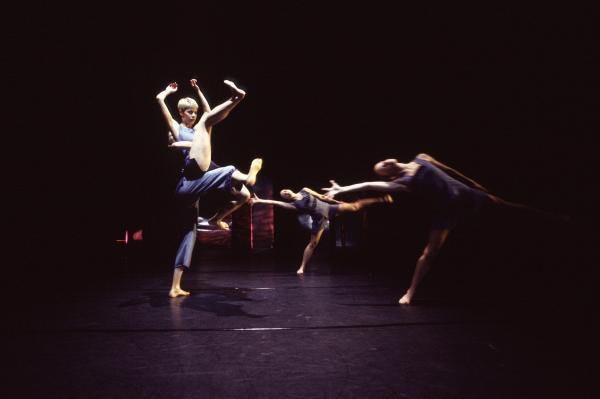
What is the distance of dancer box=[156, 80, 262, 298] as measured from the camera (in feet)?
9.86

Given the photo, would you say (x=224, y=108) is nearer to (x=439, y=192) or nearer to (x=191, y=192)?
(x=191, y=192)

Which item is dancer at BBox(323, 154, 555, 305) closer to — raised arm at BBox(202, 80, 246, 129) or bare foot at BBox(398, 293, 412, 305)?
bare foot at BBox(398, 293, 412, 305)

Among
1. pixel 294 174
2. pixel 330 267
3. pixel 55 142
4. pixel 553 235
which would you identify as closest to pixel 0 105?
pixel 55 142

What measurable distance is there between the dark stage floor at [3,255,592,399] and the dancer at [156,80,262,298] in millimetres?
840

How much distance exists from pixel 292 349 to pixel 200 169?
1.67 meters

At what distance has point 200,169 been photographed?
10.0 feet

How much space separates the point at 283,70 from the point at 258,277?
146 inches

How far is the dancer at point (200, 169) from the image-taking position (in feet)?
9.86

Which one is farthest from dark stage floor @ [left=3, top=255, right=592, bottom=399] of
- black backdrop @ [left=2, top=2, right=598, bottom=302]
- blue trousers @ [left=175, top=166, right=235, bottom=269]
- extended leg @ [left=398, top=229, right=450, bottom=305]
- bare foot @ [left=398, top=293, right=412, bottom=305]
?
black backdrop @ [left=2, top=2, right=598, bottom=302]

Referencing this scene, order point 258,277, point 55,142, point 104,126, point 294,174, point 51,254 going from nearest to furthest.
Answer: point 258,277 → point 55,142 → point 104,126 → point 51,254 → point 294,174

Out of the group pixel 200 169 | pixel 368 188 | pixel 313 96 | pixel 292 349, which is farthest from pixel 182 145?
pixel 313 96

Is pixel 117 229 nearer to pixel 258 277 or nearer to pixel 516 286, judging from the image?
pixel 258 277

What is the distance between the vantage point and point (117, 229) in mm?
8141

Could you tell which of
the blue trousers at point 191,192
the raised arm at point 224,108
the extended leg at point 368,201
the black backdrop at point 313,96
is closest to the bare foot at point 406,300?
the extended leg at point 368,201
